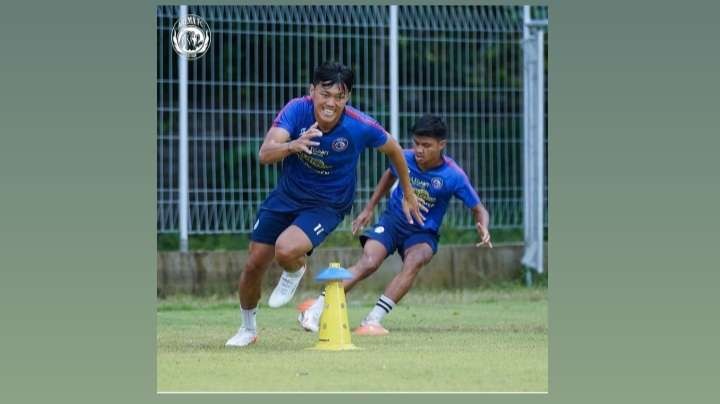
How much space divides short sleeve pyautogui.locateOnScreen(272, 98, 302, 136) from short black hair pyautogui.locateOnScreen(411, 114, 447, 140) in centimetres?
212

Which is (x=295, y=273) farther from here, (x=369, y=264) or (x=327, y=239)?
(x=327, y=239)

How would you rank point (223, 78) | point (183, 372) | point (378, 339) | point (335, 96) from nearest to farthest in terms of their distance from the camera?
point (183, 372), point (335, 96), point (378, 339), point (223, 78)

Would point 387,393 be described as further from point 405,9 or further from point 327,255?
point 405,9

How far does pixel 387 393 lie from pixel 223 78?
311 inches

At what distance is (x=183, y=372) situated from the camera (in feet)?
30.8

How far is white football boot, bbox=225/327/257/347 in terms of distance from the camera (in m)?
10.7

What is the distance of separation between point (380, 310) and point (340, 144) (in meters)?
1.86

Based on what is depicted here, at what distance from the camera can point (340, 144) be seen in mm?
10578

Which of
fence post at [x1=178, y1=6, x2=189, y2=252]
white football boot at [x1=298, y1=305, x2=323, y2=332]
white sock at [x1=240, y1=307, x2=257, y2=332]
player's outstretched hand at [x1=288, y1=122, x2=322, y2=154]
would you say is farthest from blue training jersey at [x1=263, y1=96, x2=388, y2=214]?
fence post at [x1=178, y1=6, x2=189, y2=252]

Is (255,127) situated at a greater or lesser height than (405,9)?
lesser

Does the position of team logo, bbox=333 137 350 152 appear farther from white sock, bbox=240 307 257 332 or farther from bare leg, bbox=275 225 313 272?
white sock, bbox=240 307 257 332

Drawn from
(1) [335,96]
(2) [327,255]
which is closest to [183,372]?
(1) [335,96]

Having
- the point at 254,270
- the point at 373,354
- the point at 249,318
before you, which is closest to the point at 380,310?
the point at 249,318

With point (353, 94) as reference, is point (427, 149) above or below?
below
